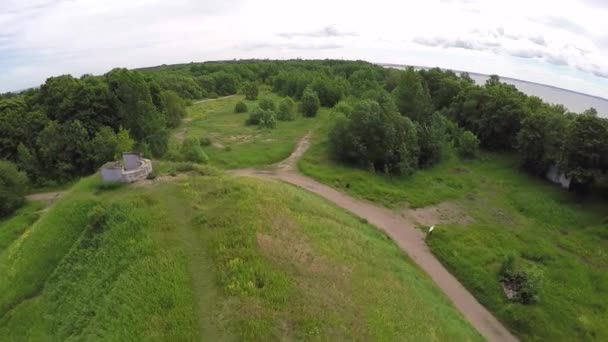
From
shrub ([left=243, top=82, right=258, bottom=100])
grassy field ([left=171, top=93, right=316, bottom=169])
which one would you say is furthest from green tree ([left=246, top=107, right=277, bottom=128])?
shrub ([left=243, top=82, right=258, bottom=100])

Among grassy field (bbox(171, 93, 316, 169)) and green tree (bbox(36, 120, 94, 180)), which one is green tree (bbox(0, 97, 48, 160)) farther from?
grassy field (bbox(171, 93, 316, 169))

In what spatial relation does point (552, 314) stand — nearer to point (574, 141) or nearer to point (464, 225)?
point (464, 225)

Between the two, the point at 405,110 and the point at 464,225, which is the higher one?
the point at 405,110

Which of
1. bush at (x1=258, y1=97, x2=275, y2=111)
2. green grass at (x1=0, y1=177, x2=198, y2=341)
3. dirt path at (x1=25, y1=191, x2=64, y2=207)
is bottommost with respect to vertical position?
dirt path at (x1=25, y1=191, x2=64, y2=207)

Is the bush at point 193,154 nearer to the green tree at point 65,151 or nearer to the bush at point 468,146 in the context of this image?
the green tree at point 65,151

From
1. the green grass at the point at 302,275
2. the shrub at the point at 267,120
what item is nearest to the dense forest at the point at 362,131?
the shrub at the point at 267,120

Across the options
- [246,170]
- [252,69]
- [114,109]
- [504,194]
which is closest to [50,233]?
[246,170]

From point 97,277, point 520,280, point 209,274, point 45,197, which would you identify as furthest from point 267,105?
point 209,274

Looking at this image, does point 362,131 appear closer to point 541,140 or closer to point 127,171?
point 541,140
